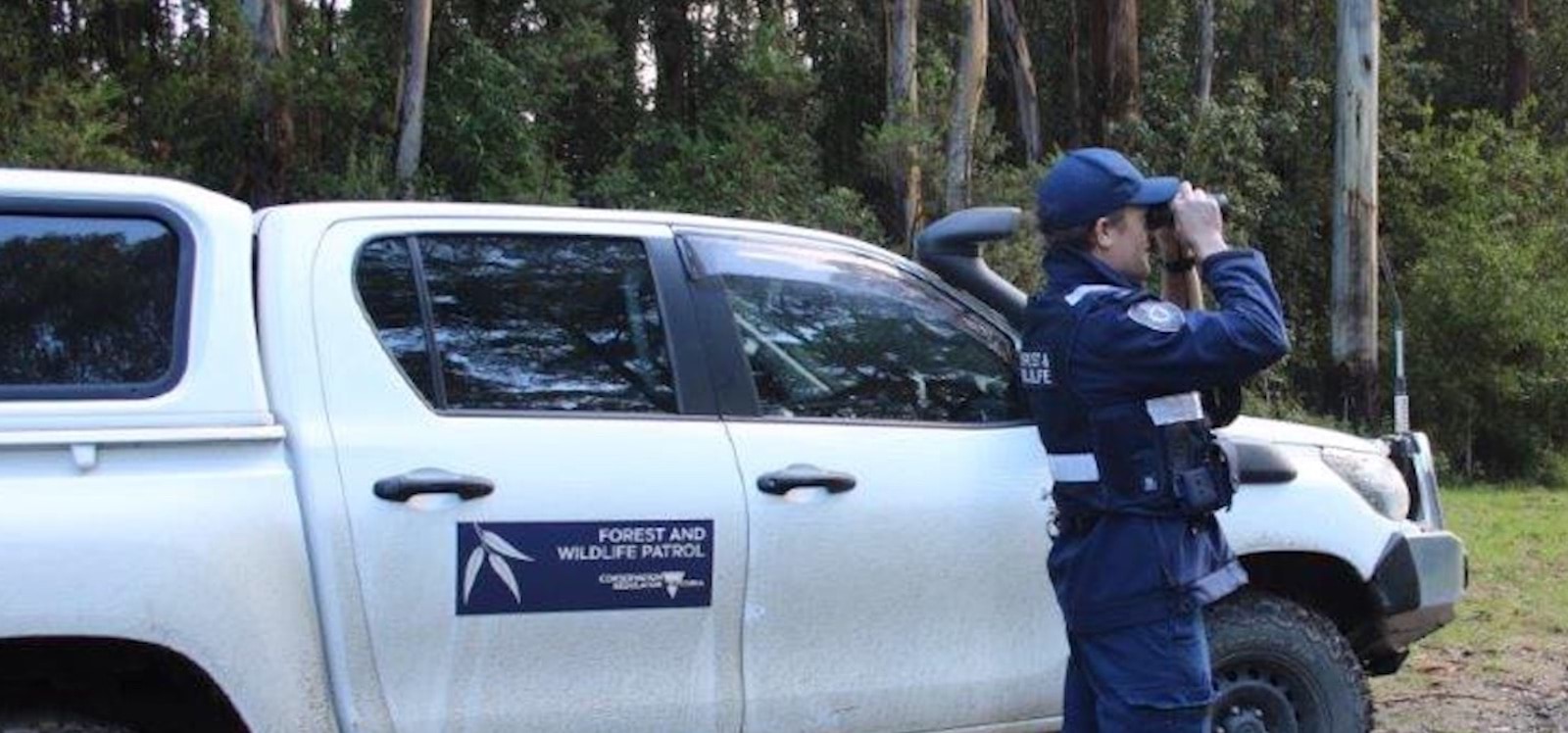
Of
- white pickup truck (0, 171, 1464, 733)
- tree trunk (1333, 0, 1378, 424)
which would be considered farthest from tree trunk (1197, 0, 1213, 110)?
white pickup truck (0, 171, 1464, 733)

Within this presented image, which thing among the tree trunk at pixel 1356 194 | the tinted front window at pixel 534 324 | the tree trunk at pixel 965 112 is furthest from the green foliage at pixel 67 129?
the tree trunk at pixel 1356 194

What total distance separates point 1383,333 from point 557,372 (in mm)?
23629

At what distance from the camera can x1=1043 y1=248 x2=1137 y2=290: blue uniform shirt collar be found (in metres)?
3.21

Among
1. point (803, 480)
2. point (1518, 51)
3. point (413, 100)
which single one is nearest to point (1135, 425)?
point (803, 480)

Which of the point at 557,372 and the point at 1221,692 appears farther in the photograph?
the point at 1221,692

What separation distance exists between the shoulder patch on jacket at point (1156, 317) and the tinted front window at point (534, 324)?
114 cm

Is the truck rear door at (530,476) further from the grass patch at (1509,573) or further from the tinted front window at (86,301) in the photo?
the grass patch at (1509,573)

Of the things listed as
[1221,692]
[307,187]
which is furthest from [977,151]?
[1221,692]

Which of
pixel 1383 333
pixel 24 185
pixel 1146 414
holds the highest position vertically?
pixel 24 185

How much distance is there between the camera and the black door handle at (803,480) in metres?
3.56

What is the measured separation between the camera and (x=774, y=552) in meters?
3.55

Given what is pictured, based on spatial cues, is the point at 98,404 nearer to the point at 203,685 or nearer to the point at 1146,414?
the point at 203,685

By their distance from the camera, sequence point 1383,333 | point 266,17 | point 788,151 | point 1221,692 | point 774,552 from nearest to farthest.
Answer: point 774,552
point 1221,692
point 266,17
point 788,151
point 1383,333

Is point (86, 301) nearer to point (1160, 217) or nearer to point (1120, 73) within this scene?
point (1160, 217)
